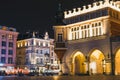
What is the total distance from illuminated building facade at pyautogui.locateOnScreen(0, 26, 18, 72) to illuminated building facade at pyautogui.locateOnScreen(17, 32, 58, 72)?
5.90m

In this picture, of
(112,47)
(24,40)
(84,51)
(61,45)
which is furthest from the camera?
(24,40)

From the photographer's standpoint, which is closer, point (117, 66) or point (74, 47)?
point (117, 66)

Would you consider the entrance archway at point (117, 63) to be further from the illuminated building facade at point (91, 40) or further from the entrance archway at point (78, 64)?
the entrance archway at point (78, 64)

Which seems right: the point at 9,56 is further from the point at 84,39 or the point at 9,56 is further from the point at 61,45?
the point at 84,39

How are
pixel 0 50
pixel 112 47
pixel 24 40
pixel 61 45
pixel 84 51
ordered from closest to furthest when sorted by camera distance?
pixel 112 47 → pixel 84 51 → pixel 61 45 → pixel 0 50 → pixel 24 40

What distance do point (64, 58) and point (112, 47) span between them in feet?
39.5

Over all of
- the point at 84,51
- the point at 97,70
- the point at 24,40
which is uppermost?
the point at 24,40

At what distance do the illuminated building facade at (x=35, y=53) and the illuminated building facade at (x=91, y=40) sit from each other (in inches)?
1224

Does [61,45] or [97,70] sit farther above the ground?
[61,45]

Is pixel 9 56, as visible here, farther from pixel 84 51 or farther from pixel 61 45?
pixel 84 51

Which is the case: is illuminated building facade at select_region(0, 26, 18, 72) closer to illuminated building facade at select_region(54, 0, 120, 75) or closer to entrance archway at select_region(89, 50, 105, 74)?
illuminated building facade at select_region(54, 0, 120, 75)

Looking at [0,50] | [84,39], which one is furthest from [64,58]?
[0,50]

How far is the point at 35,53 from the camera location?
288 ft

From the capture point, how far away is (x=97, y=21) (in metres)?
48.0
